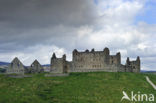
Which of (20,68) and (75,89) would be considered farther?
(20,68)

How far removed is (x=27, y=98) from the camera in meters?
69.8

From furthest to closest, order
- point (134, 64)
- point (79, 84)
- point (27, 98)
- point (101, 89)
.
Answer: point (134, 64)
point (79, 84)
point (101, 89)
point (27, 98)

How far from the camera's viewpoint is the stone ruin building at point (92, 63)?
379 feet

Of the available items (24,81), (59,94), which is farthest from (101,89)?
(24,81)

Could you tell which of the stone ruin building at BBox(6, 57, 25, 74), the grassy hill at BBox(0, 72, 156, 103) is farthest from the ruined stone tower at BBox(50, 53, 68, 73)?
the grassy hill at BBox(0, 72, 156, 103)

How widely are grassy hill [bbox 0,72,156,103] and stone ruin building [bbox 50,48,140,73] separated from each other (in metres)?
11.8

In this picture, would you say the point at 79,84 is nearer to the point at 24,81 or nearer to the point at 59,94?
the point at 59,94

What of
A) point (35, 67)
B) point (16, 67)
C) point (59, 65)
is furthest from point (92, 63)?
point (16, 67)

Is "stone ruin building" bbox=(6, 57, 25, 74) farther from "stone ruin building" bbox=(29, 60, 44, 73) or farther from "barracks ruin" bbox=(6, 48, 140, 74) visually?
"stone ruin building" bbox=(29, 60, 44, 73)

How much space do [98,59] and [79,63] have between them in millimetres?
11161

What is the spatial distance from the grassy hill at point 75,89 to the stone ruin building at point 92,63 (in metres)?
11.8

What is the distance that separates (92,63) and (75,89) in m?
39.6

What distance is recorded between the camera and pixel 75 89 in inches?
3209

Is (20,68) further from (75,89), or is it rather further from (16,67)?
(75,89)
